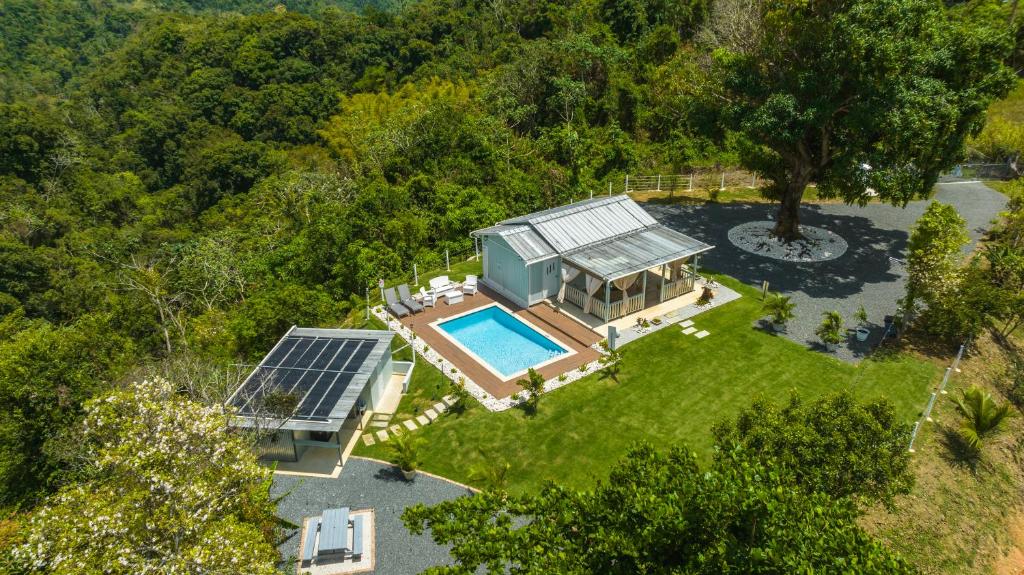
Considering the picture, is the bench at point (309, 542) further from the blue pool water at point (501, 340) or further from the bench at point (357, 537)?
the blue pool water at point (501, 340)

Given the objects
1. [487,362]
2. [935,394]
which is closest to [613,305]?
[487,362]

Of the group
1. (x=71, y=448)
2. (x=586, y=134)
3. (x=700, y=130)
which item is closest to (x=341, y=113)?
Result: (x=586, y=134)

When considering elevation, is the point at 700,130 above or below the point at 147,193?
above

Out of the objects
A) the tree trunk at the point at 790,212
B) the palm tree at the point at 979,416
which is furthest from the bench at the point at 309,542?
the tree trunk at the point at 790,212

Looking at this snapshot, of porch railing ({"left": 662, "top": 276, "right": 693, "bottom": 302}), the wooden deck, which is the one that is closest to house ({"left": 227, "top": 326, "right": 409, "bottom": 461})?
the wooden deck

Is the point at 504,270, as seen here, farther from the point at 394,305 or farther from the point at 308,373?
the point at 308,373

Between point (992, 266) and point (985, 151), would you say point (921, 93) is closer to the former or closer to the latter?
point (992, 266)
